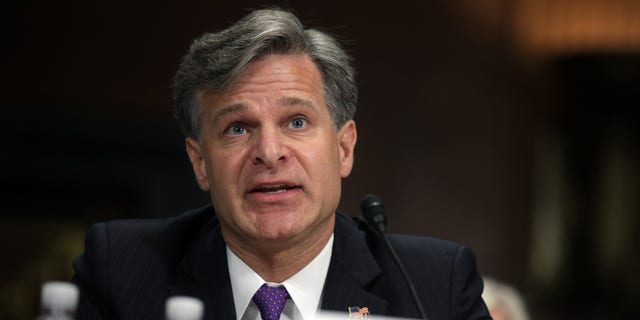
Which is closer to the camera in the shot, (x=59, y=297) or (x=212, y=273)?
(x=59, y=297)

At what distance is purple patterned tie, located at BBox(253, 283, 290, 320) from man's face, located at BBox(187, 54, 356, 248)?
0.40 ft

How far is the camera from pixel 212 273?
8.38 feet

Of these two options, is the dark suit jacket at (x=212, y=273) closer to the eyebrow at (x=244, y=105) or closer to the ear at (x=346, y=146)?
the ear at (x=346, y=146)

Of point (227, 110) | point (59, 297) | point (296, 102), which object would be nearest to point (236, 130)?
point (227, 110)

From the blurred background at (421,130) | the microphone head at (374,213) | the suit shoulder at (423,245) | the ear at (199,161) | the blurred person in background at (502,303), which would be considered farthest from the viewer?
the blurred background at (421,130)

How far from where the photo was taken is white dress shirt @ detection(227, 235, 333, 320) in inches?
97.4

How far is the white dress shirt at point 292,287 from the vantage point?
2.47 m

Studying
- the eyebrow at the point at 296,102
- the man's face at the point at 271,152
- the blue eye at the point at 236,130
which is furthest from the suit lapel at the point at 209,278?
the eyebrow at the point at 296,102

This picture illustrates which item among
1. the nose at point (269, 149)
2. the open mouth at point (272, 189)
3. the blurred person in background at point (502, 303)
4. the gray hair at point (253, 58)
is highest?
the gray hair at point (253, 58)

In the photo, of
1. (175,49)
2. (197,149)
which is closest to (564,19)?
(175,49)

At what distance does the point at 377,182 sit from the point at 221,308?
342 centimetres

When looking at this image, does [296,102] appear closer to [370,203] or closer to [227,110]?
[227,110]

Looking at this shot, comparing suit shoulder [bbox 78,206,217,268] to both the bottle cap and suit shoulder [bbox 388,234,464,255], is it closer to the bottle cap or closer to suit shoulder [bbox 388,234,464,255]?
suit shoulder [bbox 388,234,464,255]

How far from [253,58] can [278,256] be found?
0.48 meters
